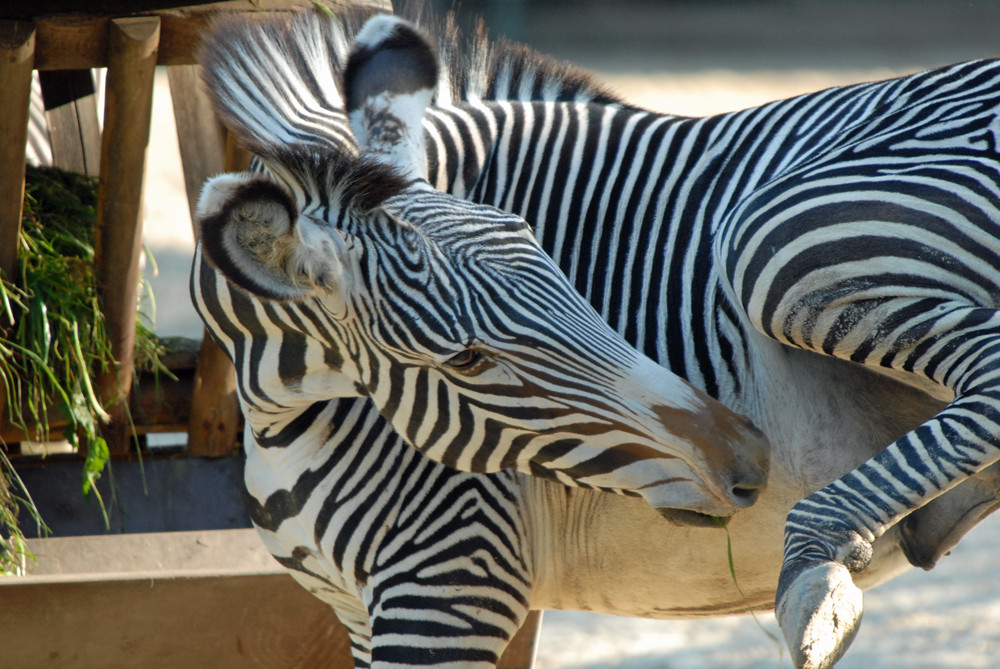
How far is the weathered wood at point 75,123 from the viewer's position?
4.47 meters

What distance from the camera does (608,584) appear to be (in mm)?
2881

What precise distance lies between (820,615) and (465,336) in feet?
3.12

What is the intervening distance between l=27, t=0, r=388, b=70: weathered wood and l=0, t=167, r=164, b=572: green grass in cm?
80

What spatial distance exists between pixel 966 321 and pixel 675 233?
0.83 meters

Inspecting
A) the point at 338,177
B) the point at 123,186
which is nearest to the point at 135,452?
the point at 123,186

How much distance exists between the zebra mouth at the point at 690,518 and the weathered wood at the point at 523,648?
193 centimetres

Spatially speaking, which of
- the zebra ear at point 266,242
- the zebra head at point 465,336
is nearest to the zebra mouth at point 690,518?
the zebra head at point 465,336

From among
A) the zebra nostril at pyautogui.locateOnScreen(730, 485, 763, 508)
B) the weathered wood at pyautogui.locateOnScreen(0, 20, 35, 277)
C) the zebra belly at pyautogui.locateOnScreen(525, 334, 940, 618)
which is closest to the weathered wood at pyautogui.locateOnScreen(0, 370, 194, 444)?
the weathered wood at pyautogui.locateOnScreen(0, 20, 35, 277)

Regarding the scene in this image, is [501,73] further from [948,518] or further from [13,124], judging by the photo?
[948,518]

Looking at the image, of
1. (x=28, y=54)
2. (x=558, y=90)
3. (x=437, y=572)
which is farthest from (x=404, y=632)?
(x=28, y=54)

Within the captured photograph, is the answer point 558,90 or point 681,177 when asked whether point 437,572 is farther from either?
point 558,90

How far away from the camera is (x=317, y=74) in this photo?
2.85 m

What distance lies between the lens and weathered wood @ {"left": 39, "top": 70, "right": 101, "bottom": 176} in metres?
4.47

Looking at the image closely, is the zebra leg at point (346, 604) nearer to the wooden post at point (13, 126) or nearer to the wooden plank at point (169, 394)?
the wooden post at point (13, 126)
